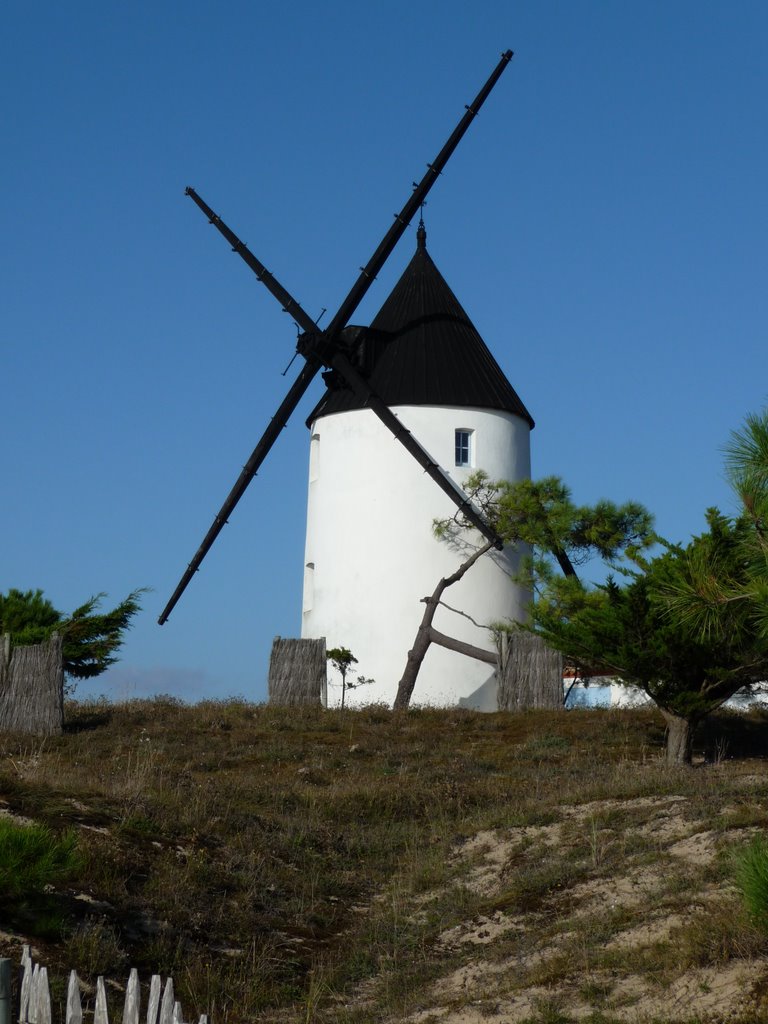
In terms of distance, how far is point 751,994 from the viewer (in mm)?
7570

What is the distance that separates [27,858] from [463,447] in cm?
2148

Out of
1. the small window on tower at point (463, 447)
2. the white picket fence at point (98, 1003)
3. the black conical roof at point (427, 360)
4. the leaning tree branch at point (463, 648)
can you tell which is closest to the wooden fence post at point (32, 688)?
the leaning tree branch at point (463, 648)

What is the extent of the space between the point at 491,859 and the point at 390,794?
9.71 feet

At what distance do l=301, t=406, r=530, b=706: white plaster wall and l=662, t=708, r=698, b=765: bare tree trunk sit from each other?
10.2m

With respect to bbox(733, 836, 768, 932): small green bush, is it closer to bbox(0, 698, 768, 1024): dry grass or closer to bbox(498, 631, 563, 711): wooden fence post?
bbox(0, 698, 768, 1024): dry grass

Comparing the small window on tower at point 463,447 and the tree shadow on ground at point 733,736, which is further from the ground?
the small window on tower at point 463,447

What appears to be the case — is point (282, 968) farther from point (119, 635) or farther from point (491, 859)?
point (119, 635)

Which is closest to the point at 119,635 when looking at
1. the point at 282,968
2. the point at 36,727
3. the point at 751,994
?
the point at 36,727

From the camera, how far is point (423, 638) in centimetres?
2705

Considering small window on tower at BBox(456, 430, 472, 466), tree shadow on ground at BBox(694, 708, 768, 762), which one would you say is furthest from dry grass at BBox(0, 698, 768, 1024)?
small window on tower at BBox(456, 430, 472, 466)

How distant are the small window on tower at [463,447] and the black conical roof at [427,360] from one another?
685 millimetres

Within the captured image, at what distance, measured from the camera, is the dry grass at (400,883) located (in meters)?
8.64

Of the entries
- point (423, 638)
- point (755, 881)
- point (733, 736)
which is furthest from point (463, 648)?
point (755, 881)

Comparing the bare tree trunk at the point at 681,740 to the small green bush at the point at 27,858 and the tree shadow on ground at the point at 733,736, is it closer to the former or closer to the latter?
the tree shadow on ground at the point at 733,736
